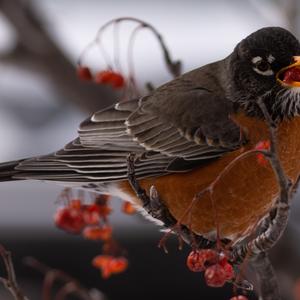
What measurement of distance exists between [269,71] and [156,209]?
69 centimetres

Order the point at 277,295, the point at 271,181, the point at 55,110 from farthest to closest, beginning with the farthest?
the point at 55,110 < the point at 271,181 < the point at 277,295

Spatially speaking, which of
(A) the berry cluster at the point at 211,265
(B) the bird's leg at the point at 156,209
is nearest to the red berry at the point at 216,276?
(A) the berry cluster at the point at 211,265

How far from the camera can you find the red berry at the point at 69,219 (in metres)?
3.16

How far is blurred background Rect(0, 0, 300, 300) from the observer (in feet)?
13.3

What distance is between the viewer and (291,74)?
2.88 meters

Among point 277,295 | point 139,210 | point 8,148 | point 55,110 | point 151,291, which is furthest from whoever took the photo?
point 55,110

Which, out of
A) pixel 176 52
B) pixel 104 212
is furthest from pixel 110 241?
pixel 176 52

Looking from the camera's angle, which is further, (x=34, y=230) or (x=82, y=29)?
(x=82, y=29)

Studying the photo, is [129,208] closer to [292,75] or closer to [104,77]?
[104,77]

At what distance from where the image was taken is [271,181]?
308 centimetres

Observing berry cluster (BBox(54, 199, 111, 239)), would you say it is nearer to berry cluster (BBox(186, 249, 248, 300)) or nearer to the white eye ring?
berry cluster (BBox(186, 249, 248, 300))

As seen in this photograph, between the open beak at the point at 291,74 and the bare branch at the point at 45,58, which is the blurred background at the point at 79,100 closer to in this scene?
the bare branch at the point at 45,58

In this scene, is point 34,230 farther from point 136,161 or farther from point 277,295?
point 277,295

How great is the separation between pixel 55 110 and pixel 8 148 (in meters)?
0.53
